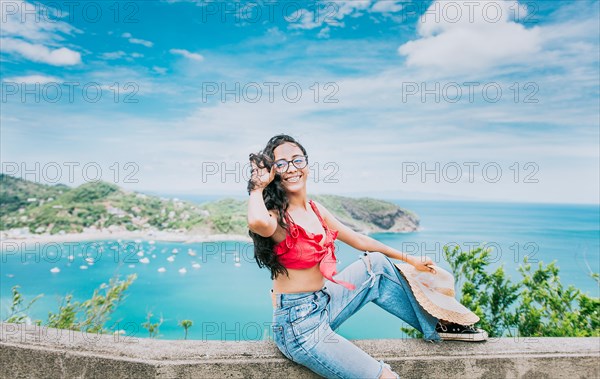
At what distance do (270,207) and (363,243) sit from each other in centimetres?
69

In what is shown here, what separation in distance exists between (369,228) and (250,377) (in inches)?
742

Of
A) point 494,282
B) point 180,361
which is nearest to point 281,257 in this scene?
point 180,361

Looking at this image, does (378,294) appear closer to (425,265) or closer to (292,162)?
(425,265)

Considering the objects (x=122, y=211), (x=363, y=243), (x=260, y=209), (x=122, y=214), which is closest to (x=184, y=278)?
(x=122, y=214)

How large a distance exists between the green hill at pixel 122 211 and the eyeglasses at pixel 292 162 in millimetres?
17298

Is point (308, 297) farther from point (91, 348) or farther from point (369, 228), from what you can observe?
point (369, 228)

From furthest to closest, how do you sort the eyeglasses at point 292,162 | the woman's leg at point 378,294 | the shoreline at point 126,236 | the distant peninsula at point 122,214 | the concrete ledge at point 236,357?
1. the distant peninsula at point 122,214
2. the shoreline at point 126,236
3. the woman's leg at point 378,294
4. the eyeglasses at point 292,162
5. the concrete ledge at point 236,357

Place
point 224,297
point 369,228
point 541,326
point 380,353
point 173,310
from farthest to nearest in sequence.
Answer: point 369,228
point 224,297
point 173,310
point 541,326
point 380,353

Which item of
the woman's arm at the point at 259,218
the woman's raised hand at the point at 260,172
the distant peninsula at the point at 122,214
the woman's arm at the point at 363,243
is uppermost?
the woman's raised hand at the point at 260,172

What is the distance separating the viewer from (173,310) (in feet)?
50.8

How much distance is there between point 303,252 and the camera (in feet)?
7.54

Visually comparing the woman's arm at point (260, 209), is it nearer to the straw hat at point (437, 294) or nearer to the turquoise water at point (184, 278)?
the straw hat at point (437, 294)

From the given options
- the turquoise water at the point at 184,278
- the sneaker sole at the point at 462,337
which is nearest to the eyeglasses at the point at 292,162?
the sneaker sole at the point at 462,337

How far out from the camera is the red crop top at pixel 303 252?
2283 millimetres
